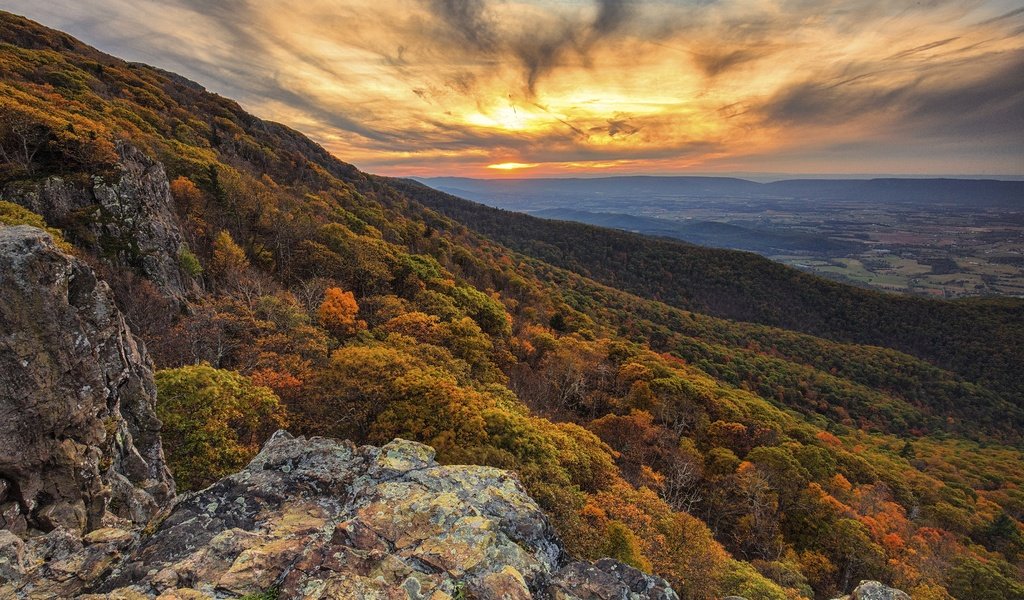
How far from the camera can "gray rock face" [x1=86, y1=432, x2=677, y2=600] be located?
7.94 meters

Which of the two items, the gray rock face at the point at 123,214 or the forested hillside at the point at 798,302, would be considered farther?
the forested hillside at the point at 798,302

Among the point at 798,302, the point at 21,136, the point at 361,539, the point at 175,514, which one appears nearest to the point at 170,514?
the point at 175,514

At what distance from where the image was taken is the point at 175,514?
9734mm

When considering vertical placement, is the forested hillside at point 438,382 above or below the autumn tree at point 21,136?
below

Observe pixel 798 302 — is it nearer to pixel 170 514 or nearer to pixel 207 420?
pixel 207 420

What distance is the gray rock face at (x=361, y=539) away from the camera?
7.94 m

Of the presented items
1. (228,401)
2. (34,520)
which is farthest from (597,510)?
(34,520)

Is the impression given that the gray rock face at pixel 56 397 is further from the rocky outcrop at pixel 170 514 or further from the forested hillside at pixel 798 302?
the forested hillside at pixel 798 302

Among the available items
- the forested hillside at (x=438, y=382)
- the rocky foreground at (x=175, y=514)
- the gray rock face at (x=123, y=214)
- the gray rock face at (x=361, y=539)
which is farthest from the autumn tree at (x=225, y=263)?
the gray rock face at (x=361, y=539)

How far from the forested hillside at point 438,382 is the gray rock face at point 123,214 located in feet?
0.38

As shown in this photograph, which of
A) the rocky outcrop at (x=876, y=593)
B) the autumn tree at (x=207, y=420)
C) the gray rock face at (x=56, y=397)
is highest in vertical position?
the gray rock face at (x=56, y=397)

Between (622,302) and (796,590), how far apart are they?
98318 millimetres

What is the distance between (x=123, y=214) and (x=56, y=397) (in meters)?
21.6

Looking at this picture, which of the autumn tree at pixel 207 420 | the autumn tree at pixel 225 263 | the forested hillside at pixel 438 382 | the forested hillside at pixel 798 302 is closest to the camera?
the autumn tree at pixel 207 420
